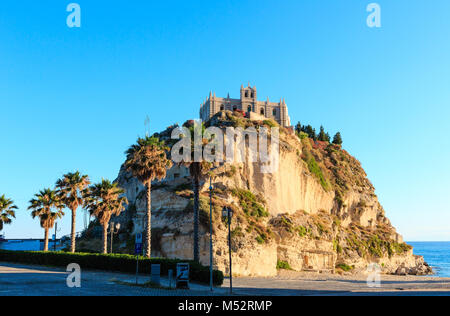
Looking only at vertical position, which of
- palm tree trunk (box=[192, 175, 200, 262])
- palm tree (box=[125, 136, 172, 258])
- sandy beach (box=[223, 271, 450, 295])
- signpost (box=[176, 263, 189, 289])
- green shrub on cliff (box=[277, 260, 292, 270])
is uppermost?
palm tree (box=[125, 136, 172, 258])

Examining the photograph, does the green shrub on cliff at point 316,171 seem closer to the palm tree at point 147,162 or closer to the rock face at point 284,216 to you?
the rock face at point 284,216

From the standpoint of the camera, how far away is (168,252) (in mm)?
48281

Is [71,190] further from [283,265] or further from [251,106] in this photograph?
[251,106]

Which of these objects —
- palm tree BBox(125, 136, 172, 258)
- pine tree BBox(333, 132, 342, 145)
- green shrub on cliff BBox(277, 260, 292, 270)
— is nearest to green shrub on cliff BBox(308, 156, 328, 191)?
green shrub on cliff BBox(277, 260, 292, 270)

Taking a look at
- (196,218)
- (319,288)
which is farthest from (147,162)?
(319,288)

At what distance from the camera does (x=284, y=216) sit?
6144cm

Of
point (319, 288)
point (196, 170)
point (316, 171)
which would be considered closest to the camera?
point (319, 288)

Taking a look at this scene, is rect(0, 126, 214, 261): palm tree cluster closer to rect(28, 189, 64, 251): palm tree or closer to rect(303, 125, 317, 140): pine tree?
rect(28, 189, 64, 251): palm tree

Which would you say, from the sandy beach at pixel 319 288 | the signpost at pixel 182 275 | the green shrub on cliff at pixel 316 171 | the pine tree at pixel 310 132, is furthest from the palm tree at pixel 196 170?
the pine tree at pixel 310 132

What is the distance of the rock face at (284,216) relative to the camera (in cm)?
4869

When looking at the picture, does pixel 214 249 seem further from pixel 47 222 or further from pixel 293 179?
pixel 293 179

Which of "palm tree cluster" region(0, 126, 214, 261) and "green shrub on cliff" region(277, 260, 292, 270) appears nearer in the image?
"palm tree cluster" region(0, 126, 214, 261)

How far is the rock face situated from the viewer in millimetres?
48688

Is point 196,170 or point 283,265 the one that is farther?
point 283,265
